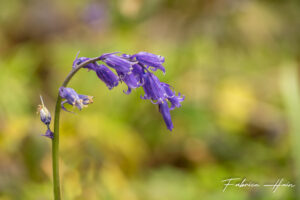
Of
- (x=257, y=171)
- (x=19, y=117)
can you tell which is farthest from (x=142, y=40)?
(x=257, y=171)

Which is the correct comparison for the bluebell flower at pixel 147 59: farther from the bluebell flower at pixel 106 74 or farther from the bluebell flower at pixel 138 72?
the bluebell flower at pixel 106 74

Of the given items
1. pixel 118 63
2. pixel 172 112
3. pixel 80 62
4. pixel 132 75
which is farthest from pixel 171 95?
pixel 172 112

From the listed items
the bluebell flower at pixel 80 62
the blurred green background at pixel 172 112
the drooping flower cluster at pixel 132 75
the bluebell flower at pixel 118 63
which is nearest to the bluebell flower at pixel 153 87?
the drooping flower cluster at pixel 132 75

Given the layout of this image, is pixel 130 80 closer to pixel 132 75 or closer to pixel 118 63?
pixel 132 75

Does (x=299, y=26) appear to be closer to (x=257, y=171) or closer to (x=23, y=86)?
(x=257, y=171)

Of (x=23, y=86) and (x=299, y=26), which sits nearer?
(x=23, y=86)

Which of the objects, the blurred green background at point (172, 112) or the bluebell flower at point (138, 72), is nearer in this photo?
the bluebell flower at point (138, 72)
